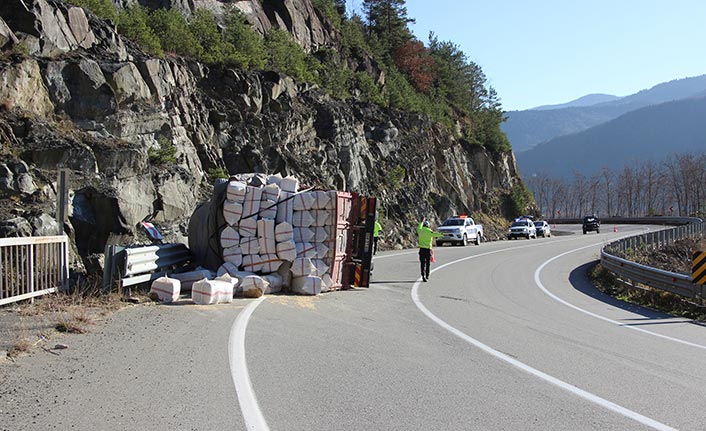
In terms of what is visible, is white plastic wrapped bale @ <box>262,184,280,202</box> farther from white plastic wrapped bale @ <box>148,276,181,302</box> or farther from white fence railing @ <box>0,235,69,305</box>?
white fence railing @ <box>0,235,69,305</box>

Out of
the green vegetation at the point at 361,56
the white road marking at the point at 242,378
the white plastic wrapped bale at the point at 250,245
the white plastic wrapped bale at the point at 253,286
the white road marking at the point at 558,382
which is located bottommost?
the white road marking at the point at 558,382

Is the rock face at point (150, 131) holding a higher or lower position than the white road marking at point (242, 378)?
higher

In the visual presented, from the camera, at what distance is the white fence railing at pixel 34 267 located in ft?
28.7

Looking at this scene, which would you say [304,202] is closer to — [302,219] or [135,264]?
[302,219]

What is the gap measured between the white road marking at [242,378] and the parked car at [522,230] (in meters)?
41.8

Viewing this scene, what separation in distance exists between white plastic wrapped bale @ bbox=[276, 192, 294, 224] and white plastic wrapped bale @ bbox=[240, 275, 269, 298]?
1.62 m

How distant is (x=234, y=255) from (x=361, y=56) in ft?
131

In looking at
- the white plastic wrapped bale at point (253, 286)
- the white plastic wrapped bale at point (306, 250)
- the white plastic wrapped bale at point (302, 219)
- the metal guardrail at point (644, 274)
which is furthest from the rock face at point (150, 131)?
the metal guardrail at point (644, 274)

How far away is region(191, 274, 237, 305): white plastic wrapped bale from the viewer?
10508 mm

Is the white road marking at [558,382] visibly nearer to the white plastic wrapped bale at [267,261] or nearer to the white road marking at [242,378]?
the white road marking at [242,378]

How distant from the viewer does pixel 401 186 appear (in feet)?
136

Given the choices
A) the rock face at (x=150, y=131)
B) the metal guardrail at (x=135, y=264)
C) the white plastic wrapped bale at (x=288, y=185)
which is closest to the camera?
the metal guardrail at (x=135, y=264)

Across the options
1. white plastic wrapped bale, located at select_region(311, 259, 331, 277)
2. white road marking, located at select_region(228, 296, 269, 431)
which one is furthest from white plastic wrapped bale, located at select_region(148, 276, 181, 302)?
white plastic wrapped bale, located at select_region(311, 259, 331, 277)

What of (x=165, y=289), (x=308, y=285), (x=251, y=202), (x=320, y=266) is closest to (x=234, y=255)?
(x=251, y=202)
